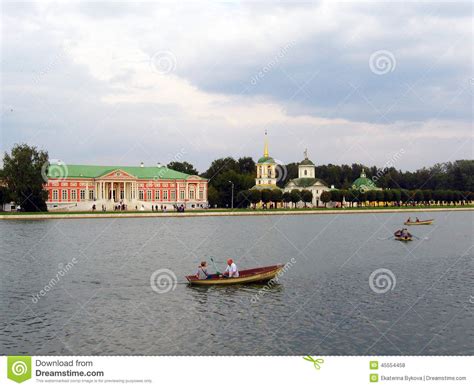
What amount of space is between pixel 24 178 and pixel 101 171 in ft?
78.3

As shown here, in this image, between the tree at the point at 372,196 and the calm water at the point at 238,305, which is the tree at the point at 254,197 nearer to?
the tree at the point at 372,196

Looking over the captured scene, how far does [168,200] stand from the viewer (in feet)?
332

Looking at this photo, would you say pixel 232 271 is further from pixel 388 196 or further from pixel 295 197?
pixel 388 196

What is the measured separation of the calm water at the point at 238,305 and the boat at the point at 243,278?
1.44 ft

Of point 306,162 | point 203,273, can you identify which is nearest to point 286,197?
point 306,162

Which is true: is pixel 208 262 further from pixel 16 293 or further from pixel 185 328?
Result: pixel 185 328

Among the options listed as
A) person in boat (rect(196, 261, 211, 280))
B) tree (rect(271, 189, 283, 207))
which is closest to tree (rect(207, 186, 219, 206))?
tree (rect(271, 189, 283, 207))

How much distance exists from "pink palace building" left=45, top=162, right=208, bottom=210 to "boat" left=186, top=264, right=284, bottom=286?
228 ft

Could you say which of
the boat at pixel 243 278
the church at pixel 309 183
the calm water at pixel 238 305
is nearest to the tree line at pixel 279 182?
the church at pixel 309 183

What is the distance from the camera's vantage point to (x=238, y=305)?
20375 mm

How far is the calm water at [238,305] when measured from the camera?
15.7 meters

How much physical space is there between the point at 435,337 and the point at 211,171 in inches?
4192

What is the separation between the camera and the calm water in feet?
51.6

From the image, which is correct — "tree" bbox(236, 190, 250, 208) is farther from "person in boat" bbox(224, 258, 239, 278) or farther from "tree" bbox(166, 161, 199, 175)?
"person in boat" bbox(224, 258, 239, 278)
